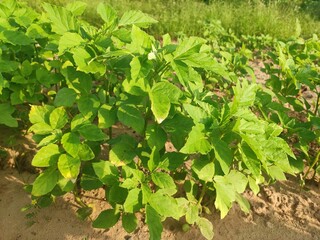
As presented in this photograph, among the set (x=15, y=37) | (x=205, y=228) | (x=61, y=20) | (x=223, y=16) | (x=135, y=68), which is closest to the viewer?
(x=135, y=68)

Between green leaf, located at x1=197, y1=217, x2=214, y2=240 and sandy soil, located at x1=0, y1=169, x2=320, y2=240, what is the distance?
17cm

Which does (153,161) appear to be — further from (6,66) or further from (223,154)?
(6,66)

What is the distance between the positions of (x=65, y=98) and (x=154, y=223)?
0.90 m

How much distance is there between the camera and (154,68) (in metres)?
1.93

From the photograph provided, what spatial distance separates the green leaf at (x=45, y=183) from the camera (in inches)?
79.7

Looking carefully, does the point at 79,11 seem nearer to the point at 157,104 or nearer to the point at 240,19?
the point at 157,104

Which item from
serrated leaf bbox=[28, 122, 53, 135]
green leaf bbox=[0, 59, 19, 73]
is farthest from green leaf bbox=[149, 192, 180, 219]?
green leaf bbox=[0, 59, 19, 73]

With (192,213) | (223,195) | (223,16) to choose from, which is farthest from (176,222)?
(223,16)

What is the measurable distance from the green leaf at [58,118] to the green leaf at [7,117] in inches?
18.1

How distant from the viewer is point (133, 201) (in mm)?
1889

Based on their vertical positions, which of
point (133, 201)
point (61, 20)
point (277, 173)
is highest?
point (61, 20)

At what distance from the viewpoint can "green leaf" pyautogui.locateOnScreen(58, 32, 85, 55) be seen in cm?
185

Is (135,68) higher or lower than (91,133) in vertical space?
higher

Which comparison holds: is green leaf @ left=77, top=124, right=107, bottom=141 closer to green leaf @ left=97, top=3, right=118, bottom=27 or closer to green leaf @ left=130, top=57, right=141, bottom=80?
green leaf @ left=130, top=57, right=141, bottom=80
